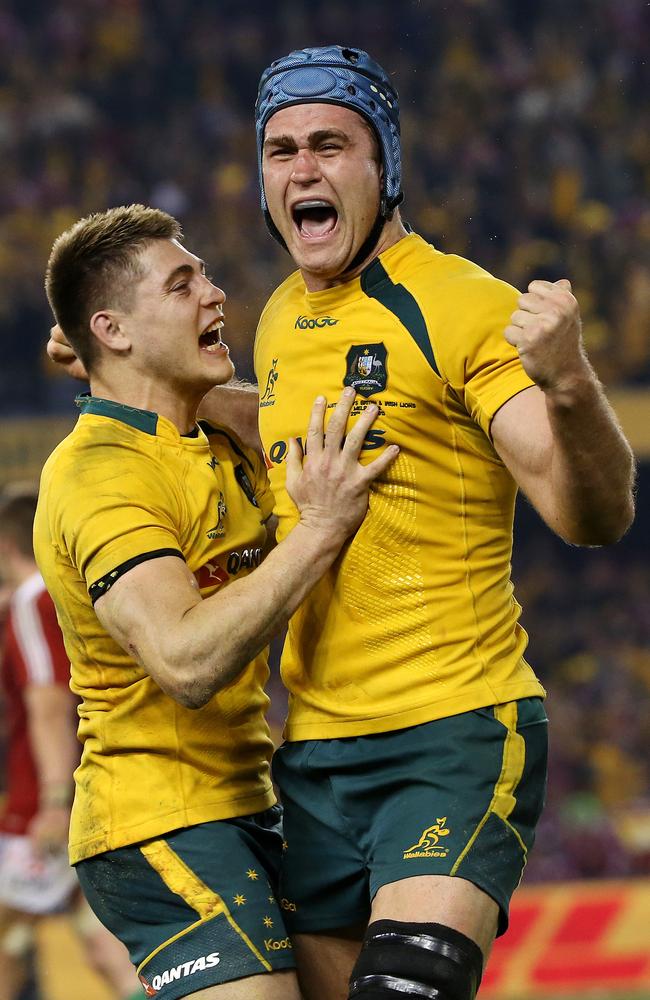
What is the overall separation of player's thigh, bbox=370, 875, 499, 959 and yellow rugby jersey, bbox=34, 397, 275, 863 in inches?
19.6

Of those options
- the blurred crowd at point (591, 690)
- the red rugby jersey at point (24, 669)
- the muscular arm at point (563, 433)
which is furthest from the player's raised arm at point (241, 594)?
the blurred crowd at point (591, 690)

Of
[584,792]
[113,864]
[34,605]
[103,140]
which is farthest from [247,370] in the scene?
[113,864]

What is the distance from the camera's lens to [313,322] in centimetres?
340

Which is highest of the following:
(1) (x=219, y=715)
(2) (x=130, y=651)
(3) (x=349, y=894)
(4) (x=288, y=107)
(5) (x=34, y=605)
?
(4) (x=288, y=107)

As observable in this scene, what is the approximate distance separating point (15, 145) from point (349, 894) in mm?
11553

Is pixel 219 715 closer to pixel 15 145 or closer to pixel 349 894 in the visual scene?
pixel 349 894

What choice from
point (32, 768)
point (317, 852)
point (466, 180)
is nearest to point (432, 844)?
point (317, 852)

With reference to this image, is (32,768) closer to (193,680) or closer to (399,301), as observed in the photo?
(193,680)

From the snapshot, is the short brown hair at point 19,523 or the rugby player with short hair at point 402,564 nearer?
the rugby player with short hair at point 402,564

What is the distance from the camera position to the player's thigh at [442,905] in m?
2.89

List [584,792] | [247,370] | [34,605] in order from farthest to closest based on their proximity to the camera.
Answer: [584,792], [247,370], [34,605]

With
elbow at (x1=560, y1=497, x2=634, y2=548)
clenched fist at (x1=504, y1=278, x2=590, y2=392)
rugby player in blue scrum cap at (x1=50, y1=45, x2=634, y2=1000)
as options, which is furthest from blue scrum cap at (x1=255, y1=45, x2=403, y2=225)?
elbow at (x1=560, y1=497, x2=634, y2=548)

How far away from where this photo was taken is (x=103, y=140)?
45.3ft

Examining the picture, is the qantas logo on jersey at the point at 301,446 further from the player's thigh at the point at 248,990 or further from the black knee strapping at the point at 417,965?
the player's thigh at the point at 248,990
